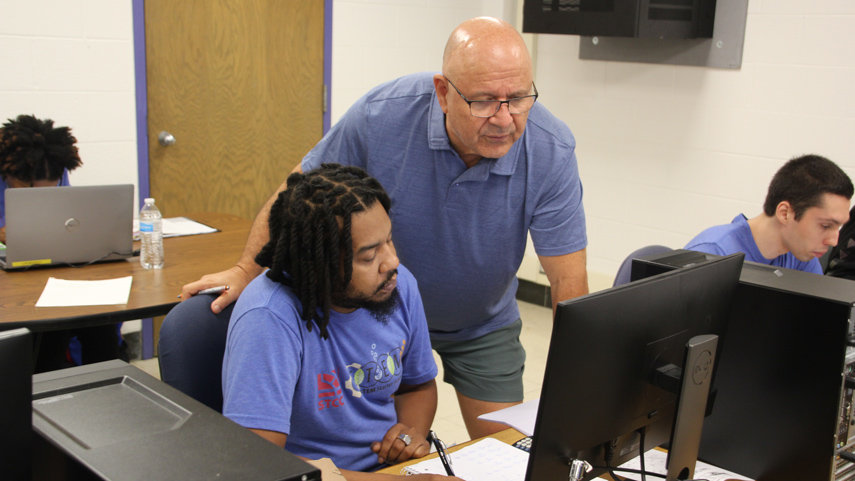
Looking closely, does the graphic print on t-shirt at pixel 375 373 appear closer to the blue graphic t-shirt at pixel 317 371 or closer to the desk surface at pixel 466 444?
the blue graphic t-shirt at pixel 317 371

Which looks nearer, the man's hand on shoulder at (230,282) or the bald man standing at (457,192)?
the man's hand on shoulder at (230,282)

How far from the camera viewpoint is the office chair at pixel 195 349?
1.36 meters

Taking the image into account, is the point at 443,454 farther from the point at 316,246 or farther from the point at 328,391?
the point at 316,246

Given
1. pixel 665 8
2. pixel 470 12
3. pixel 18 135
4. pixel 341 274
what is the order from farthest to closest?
1. pixel 470 12
2. pixel 665 8
3. pixel 18 135
4. pixel 341 274

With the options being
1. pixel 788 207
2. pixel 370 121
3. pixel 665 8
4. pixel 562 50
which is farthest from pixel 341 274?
pixel 562 50

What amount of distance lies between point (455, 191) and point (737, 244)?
0.86 meters

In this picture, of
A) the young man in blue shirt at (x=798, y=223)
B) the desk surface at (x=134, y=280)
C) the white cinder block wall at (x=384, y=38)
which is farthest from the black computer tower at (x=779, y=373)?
the white cinder block wall at (x=384, y=38)

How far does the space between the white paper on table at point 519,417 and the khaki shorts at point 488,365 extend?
0.44 m

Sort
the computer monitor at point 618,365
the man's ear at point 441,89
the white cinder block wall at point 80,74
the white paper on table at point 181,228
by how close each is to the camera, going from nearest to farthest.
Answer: the computer monitor at point 618,365 → the man's ear at point 441,89 → the white paper on table at point 181,228 → the white cinder block wall at point 80,74

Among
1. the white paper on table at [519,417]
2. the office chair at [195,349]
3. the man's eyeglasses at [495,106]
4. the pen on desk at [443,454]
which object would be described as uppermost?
the man's eyeglasses at [495,106]

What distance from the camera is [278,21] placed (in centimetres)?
363

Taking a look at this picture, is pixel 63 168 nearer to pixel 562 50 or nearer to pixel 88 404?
pixel 88 404

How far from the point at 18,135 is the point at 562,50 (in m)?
2.68

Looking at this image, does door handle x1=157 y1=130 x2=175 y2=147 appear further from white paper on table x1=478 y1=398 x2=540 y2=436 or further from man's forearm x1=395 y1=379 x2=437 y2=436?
white paper on table x1=478 y1=398 x2=540 y2=436
